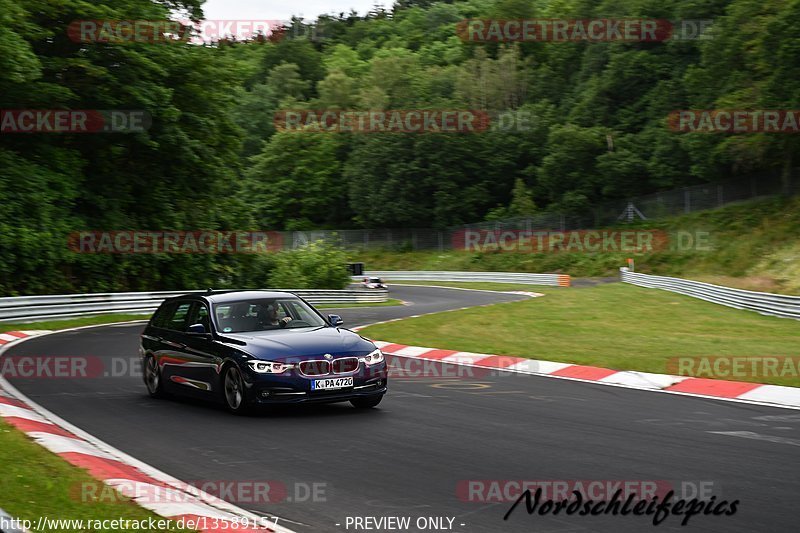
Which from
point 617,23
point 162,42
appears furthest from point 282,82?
point 162,42

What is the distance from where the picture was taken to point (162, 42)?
127 feet

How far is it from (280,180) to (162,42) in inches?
2389

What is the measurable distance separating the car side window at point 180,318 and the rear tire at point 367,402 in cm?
253

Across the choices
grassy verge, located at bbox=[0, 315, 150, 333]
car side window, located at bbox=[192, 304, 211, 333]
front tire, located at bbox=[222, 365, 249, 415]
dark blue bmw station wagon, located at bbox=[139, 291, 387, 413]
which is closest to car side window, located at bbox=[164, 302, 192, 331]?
dark blue bmw station wagon, located at bbox=[139, 291, 387, 413]

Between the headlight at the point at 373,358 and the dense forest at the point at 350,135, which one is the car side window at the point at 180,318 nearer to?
the headlight at the point at 373,358

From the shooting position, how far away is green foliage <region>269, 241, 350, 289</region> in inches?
1914

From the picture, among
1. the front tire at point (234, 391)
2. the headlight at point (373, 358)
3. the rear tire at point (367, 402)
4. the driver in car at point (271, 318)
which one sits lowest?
the rear tire at point (367, 402)

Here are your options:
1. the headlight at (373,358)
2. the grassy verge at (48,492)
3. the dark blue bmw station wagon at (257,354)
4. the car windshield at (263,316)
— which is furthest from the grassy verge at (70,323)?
the grassy verge at (48,492)

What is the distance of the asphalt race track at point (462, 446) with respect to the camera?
22.0ft

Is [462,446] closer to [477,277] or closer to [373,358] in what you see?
[373,358]

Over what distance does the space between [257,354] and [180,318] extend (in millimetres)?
2361

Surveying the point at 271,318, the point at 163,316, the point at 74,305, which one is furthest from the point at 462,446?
the point at 74,305

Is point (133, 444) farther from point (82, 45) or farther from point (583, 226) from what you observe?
point (583, 226)

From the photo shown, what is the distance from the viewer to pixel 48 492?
6547mm
